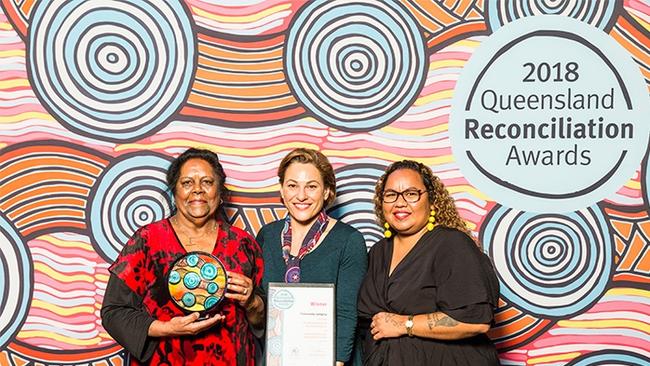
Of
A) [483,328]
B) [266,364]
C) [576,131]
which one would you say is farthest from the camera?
[576,131]

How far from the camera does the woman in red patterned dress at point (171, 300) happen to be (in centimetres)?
324

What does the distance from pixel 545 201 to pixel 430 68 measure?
0.88m

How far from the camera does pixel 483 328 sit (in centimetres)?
308

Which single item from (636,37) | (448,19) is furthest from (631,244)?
(448,19)

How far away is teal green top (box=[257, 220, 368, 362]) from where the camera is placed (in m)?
3.33

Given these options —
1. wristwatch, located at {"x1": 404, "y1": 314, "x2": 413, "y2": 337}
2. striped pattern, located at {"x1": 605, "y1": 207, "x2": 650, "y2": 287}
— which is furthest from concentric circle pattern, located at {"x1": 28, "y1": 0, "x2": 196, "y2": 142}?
striped pattern, located at {"x1": 605, "y1": 207, "x2": 650, "y2": 287}

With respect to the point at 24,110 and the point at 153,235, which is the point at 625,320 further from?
the point at 24,110

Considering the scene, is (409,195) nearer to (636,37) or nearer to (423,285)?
(423,285)

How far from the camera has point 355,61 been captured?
13.4 ft

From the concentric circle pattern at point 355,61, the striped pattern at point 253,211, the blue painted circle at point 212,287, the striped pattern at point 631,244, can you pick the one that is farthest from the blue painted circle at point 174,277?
the striped pattern at point 631,244

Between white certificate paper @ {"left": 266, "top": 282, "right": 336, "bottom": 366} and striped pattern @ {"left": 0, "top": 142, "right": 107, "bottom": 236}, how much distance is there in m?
1.38

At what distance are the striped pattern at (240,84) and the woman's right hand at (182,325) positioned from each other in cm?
124

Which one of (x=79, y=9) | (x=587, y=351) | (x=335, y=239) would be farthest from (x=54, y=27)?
(x=587, y=351)

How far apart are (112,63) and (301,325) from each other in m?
1.76
